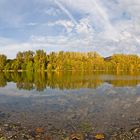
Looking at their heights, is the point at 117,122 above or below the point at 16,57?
below

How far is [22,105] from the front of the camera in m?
28.8

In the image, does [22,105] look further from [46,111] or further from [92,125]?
[92,125]

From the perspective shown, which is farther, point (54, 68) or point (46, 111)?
point (54, 68)

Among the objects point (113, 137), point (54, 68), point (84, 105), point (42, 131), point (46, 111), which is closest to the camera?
point (113, 137)

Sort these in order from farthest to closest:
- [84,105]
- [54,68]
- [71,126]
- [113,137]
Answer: [54,68] → [84,105] → [71,126] → [113,137]

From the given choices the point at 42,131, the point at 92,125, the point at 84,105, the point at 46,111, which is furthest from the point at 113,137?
the point at 84,105

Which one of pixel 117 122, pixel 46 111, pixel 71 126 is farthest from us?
pixel 46 111

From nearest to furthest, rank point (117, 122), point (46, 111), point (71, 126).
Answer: point (71, 126)
point (117, 122)
point (46, 111)

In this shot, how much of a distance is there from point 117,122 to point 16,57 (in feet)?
582

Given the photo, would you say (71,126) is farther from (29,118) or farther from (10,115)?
(10,115)

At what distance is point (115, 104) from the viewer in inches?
1162

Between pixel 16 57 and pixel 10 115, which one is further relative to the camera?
pixel 16 57

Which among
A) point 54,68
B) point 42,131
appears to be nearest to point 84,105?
point 42,131

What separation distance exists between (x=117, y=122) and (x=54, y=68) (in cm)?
16878
